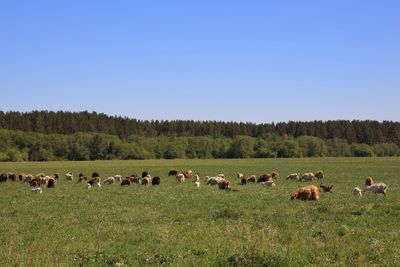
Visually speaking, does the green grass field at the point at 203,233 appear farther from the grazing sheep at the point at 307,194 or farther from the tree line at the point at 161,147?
the tree line at the point at 161,147

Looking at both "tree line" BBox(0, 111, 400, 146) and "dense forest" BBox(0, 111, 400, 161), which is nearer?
"dense forest" BBox(0, 111, 400, 161)

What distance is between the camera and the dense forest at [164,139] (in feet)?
420

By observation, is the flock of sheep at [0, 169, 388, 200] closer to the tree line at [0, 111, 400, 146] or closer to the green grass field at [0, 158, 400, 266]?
the green grass field at [0, 158, 400, 266]

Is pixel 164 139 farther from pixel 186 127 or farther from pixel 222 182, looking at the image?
pixel 222 182

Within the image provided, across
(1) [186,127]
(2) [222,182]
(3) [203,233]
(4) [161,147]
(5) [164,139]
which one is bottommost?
(3) [203,233]

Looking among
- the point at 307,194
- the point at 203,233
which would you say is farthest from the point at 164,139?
the point at 203,233

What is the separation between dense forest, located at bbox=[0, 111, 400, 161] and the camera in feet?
420

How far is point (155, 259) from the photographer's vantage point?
37.1 feet

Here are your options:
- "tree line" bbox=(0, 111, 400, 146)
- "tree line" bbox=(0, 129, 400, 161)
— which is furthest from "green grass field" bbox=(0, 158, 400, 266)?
"tree line" bbox=(0, 111, 400, 146)

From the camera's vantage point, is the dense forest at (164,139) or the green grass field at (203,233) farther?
the dense forest at (164,139)

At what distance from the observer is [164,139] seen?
A: 474ft

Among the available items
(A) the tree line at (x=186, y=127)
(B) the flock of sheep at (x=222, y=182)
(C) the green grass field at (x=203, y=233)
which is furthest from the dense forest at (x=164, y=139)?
(C) the green grass field at (x=203, y=233)

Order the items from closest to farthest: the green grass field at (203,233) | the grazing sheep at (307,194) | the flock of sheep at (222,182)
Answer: the green grass field at (203,233) → the grazing sheep at (307,194) → the flock of sheep at (222,182)

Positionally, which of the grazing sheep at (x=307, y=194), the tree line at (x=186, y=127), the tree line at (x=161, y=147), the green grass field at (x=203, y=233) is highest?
the tree line at (x=186, y=127)
